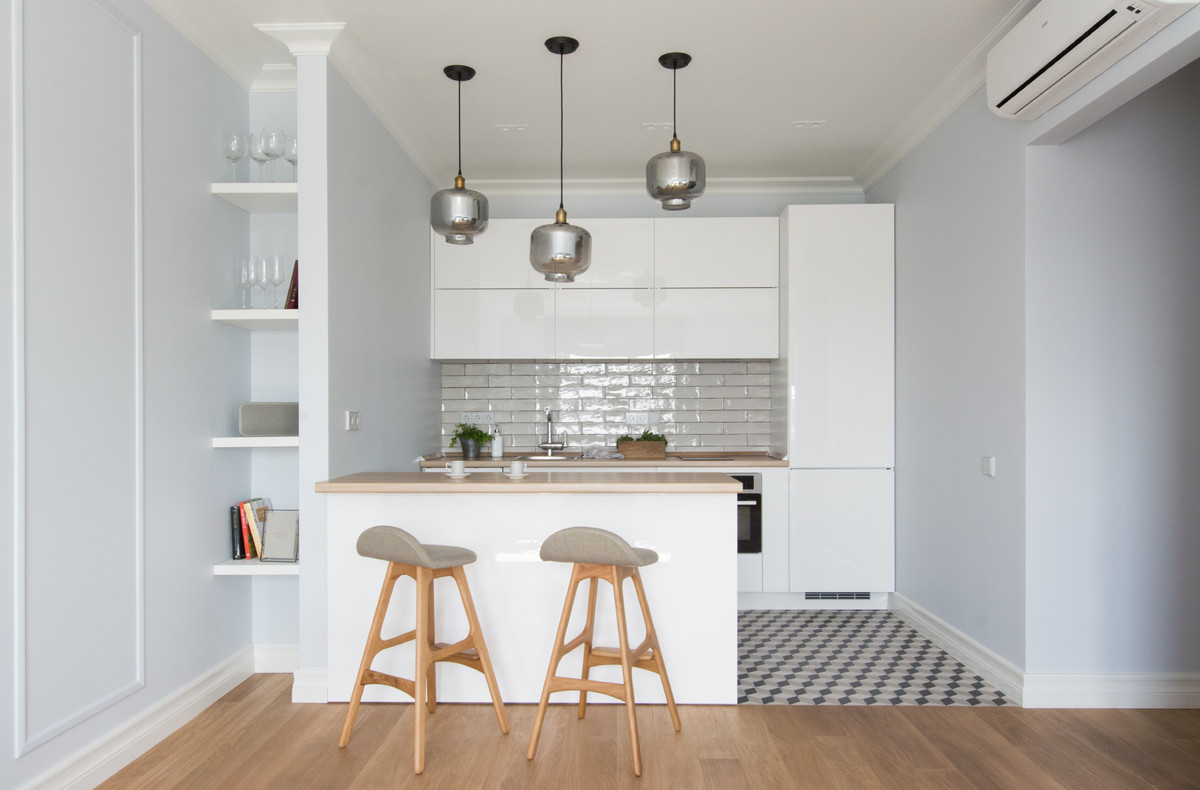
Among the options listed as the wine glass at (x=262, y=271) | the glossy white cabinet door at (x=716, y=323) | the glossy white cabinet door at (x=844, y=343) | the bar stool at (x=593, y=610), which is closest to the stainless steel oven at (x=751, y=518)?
the glossy white cabinet door at (x=844, y=343)

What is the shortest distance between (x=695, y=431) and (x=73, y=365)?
3.75 m

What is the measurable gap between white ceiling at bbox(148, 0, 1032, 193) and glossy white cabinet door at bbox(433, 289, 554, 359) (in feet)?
2.63

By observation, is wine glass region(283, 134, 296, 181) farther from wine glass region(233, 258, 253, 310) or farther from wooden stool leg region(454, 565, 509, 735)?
wooden stool leg region(454, 565, 509, 735)

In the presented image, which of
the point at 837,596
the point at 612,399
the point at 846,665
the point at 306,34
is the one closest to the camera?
the point at 306,34

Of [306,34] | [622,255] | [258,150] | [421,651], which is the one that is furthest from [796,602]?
[306,34]

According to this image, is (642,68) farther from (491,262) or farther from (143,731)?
(143,731)

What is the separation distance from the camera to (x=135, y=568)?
8.96 feet

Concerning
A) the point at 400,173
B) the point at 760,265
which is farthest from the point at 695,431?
the point at 400,173

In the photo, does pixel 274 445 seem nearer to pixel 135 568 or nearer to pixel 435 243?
pixel 135 568

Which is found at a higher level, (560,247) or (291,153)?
(291,153)

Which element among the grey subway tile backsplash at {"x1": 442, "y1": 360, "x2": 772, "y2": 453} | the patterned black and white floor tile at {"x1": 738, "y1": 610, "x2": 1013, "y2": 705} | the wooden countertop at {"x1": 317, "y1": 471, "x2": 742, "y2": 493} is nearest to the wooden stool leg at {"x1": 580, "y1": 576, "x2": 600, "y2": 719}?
the wooden countertop at {"x1": 317, "y1": 471, "x2": 742, "y2": 493}

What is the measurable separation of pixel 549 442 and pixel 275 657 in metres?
2.24

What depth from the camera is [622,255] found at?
198 inches

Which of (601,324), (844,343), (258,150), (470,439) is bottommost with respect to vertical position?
(470,439)
